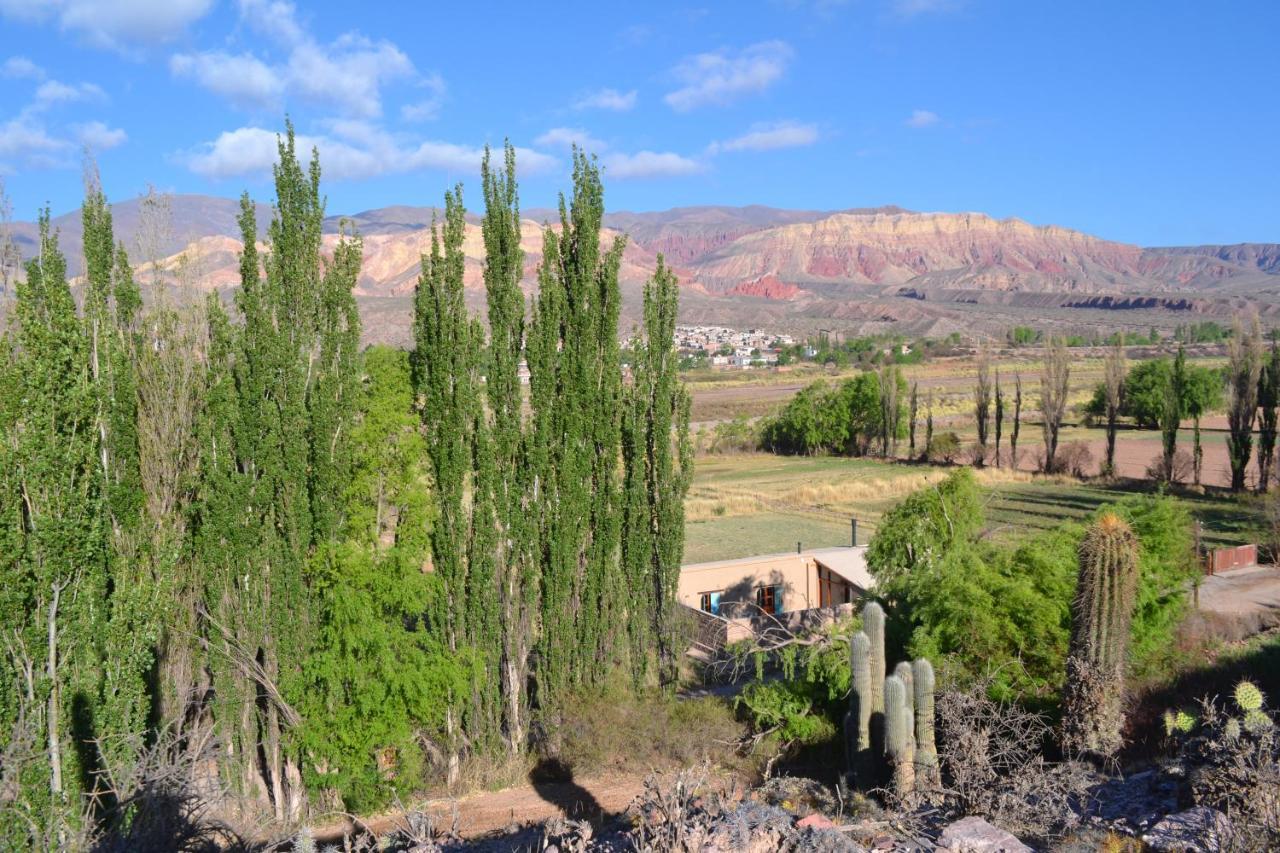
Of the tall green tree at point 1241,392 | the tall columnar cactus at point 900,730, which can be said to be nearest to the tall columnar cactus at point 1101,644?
the tall columnar cactus at point 900,730

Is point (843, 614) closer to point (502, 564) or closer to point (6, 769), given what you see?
point (502, 564)

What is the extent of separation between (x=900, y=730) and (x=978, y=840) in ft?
12.4

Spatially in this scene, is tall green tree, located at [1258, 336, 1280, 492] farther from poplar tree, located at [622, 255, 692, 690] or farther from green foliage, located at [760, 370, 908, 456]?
poplar tree, located at [622, 255, 692, 690]

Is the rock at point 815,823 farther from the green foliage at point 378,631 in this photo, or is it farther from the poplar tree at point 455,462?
the poplar tree at point 455,462

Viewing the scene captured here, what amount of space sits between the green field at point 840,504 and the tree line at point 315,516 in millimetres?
16226

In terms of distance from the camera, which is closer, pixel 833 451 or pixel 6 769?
pixel 6 769

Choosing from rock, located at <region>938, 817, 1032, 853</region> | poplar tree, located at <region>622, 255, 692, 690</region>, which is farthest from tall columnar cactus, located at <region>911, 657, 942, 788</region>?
poplar tree, located at <region>622, 255, 692, 690</region>

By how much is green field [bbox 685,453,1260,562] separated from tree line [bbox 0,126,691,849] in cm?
1623

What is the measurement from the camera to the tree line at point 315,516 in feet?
39.6

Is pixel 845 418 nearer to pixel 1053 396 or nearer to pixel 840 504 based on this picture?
pixel 1053 396

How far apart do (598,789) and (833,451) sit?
54.3 metres

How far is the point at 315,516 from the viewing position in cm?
1599

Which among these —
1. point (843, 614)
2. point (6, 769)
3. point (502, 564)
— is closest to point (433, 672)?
point (502, 564)

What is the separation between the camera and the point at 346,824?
15.8 m
